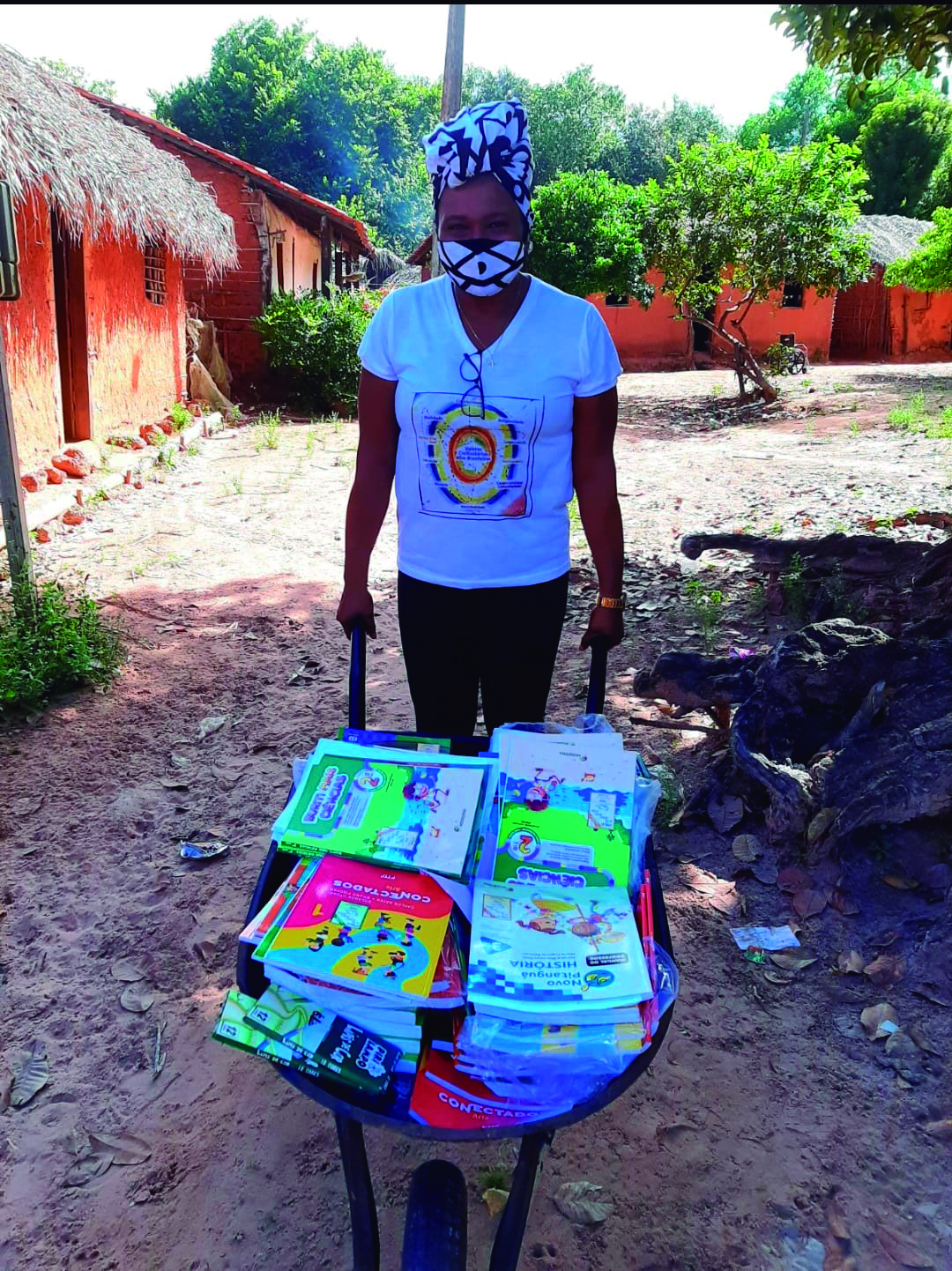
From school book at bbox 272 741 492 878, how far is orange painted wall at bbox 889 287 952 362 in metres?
27.9

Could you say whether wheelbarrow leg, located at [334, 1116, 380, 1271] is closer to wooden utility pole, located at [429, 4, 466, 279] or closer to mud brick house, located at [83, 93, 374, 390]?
wooden utility pole, located at [429, 4, 466, 279]

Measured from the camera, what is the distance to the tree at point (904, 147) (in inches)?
1202

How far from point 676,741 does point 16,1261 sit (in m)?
2.69

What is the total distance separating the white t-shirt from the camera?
6.06 ft

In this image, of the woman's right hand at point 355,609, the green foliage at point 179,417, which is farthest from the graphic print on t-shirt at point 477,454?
the green foliage at point 179,417

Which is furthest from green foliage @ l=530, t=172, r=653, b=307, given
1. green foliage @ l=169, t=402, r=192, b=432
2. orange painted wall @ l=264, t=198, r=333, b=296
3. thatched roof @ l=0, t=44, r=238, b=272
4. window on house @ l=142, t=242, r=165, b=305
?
green foliage @ l=169, t=402, r=192, b=432

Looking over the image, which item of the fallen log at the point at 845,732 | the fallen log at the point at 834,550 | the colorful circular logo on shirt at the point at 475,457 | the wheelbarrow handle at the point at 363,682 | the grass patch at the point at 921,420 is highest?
the colorful circular logo on shirt at the point at 475,457

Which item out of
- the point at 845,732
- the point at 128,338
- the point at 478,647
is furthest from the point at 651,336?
the point at 478,647

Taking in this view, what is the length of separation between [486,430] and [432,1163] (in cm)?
137

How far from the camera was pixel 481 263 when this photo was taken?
6.14 feet

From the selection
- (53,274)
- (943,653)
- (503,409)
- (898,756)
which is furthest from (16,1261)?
(53,274)

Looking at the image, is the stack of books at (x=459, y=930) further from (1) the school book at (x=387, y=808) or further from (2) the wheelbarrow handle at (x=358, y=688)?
(2) the wheelbarrow handle at (x=358, y=688)

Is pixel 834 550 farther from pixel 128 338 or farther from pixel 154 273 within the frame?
pixel 154 273

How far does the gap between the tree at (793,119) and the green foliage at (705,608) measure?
144ft
